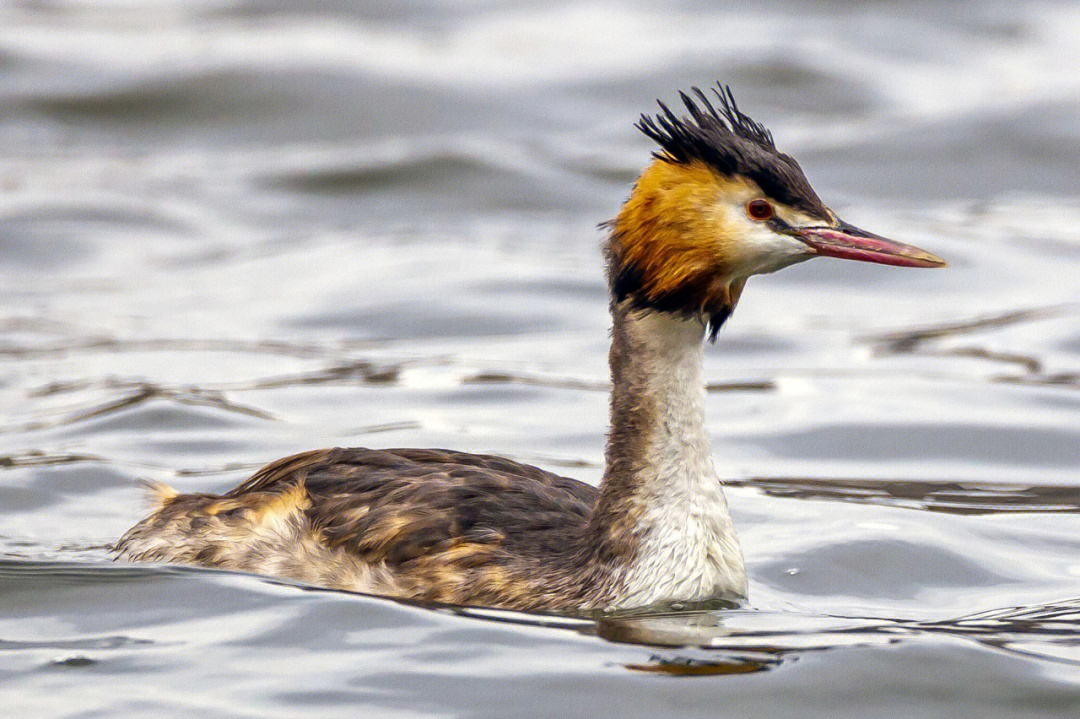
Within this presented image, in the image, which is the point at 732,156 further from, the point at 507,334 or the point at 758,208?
the point at 507,334

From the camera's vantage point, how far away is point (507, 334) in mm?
12758

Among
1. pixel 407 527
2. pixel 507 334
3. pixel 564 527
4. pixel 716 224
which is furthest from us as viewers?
pixel 507 334

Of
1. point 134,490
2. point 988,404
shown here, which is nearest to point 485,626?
point 134,490

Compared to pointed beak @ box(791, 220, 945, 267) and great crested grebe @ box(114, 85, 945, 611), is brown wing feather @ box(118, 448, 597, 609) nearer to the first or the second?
great crested grebe @ box(114, 85, 945, 611)

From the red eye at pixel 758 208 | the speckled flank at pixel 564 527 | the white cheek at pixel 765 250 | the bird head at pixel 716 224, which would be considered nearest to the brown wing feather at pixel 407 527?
the speckled flank at pixel 564 527

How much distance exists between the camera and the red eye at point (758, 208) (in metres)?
6.47

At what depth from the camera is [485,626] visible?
6574mm

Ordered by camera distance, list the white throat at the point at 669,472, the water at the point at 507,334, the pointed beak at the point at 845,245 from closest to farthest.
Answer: the water at the point at 507,334 → the pointed beak at the point at 845,245 → the white throat at the point at 669,472

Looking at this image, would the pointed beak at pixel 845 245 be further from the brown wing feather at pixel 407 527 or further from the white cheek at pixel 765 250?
the brown wing feather at pixel 407 527

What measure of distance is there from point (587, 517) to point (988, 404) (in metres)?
4.58

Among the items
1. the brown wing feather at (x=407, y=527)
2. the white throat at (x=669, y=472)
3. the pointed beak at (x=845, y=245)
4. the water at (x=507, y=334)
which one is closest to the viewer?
the water at (x=507, y=334)

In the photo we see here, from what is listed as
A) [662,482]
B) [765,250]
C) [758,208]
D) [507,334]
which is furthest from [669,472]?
[507,334]

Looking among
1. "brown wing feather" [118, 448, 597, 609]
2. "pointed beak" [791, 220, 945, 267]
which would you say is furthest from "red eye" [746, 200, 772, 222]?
"brown wing feather" [118, 448, 597, 609]

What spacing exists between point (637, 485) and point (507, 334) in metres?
6.07
